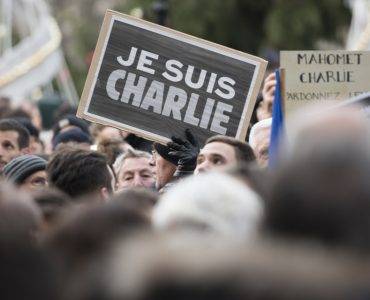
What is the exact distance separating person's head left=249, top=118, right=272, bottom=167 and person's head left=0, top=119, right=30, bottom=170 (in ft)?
8.61

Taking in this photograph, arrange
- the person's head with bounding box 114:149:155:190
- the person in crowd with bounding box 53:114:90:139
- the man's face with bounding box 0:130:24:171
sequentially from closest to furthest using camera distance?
the person's head with bounding box 114:149:155:190 → the man's face with bounding box 0:130:24:171 → the person in crowd with bounding box 53:114:90:139

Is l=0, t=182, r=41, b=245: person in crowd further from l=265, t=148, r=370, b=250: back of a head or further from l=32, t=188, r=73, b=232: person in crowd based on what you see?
l=265, t=148, r=370, b=250: back of a head

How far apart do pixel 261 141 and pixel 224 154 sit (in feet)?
4.38

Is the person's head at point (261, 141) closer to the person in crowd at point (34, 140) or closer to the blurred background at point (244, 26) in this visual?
the person in crowd at point (34, 140)

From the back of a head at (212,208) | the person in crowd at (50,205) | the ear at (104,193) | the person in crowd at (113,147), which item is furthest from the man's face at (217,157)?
the person in crowd at (113,147)

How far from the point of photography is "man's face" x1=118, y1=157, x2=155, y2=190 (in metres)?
9.73

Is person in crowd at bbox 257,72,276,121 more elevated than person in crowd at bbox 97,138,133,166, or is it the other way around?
person in crowd at bbox 257,72,276,121

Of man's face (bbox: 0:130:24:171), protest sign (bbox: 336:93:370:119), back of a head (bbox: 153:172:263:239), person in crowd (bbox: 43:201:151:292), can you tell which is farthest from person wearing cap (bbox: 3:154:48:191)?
back of a head (bbox: 153:172:263:239)

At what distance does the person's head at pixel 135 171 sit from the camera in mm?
9734

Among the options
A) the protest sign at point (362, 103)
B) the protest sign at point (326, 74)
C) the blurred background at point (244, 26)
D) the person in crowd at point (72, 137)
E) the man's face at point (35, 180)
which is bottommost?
the man's face at point (35, 180)

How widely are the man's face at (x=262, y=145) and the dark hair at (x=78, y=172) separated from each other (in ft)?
3.45

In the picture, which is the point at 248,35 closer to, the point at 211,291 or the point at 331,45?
the point at 331,45

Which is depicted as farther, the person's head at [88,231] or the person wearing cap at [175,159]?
the person wearing cap at [175,159]

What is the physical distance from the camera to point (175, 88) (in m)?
8.81
